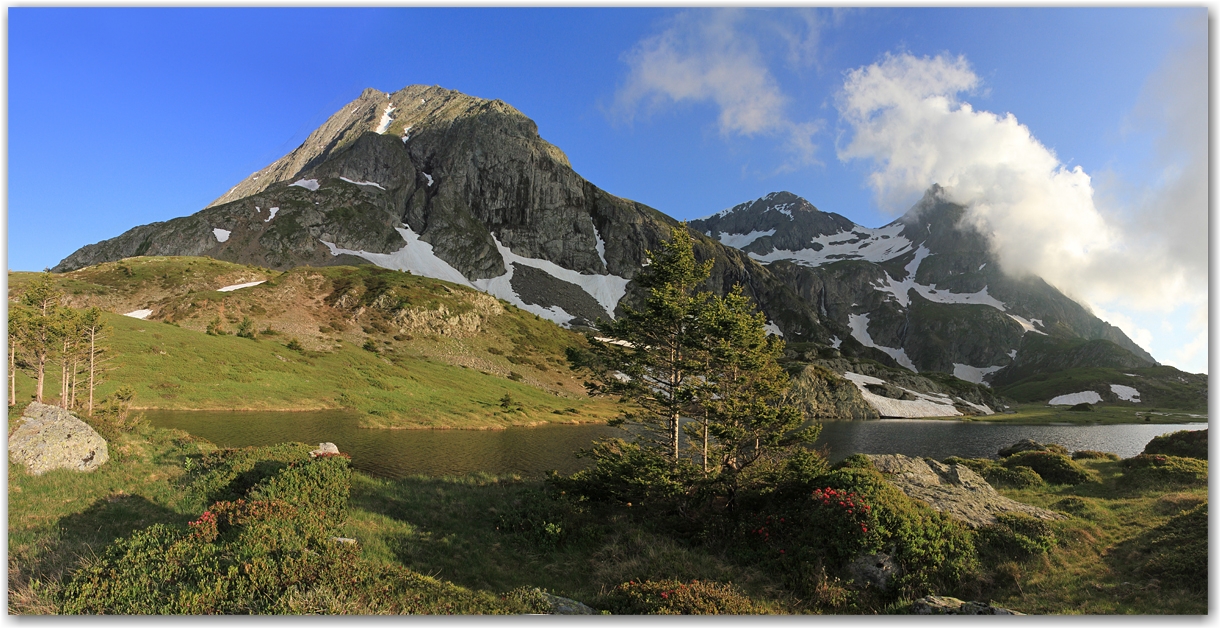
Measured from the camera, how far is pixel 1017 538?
17.1 metres

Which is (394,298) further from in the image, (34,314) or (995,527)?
(995,527)

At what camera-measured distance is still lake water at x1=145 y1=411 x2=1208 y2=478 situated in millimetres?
38812

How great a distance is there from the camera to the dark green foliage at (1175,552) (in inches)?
529

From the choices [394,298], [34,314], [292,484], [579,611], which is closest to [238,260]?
[394,298]

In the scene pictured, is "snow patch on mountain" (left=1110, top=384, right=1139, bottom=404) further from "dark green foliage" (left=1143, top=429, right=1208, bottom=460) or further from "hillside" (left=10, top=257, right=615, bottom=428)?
"dark green foliage" (left=1143, top=429, right=1208, bottom=460)

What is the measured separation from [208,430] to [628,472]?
42.0m

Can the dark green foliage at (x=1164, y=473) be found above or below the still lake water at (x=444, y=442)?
above

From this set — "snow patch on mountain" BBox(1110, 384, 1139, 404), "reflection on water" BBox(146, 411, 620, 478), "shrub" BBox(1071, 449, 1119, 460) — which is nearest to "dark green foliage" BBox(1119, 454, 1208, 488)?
"shrub" BBox(1071, 449, 1119, 460)

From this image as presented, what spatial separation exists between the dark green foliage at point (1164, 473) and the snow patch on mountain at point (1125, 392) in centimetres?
23365

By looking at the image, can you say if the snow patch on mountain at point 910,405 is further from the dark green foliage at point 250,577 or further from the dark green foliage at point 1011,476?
the dark green foliage at point 250,577

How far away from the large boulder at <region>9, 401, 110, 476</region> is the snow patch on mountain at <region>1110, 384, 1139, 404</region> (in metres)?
281

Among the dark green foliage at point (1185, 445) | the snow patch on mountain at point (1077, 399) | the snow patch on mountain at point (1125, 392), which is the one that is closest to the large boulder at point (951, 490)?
the dark green foliage at point (1185, 445)

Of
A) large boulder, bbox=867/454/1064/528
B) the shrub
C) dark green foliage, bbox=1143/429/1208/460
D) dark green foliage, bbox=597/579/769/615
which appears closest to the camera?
dark green foliage, bbox=597/579/769/615

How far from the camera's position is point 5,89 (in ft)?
37.4
